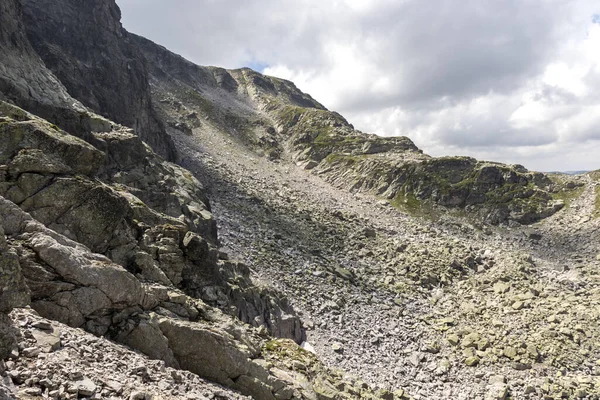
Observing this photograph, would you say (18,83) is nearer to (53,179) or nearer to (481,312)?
(53,179)

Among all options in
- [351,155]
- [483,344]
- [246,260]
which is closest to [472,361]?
[483,344]

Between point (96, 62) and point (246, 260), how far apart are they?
50.8 meters

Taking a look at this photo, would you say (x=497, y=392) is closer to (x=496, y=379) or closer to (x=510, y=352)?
(x=496, y=379)

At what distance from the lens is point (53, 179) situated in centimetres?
1812

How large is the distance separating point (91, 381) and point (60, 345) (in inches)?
78.2

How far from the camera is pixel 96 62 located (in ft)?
216

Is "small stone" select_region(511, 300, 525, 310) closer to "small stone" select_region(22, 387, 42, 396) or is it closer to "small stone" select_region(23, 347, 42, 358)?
"small stone" select_region(23, 347, 42, 358)

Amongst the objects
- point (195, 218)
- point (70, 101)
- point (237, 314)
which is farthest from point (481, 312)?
point (70, 101)

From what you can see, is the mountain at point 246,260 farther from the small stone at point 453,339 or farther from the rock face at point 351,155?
the rock face at point 351,155

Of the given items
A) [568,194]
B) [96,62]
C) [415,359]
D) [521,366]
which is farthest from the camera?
[568,194]

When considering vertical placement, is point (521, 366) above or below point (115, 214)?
below

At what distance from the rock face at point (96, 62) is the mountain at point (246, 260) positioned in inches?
15.7

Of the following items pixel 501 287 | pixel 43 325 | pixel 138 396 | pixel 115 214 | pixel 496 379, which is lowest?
pixel 496 379

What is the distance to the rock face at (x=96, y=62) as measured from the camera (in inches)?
2238
